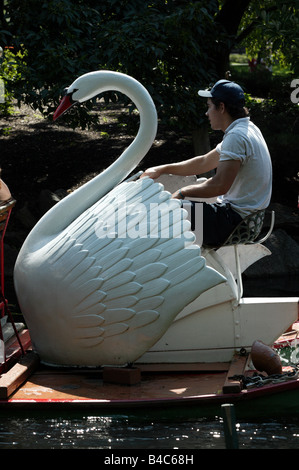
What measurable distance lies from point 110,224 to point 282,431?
1.78 m

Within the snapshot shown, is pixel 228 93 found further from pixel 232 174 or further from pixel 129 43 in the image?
pixel 129 43

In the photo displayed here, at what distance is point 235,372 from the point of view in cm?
554

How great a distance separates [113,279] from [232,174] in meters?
1.14

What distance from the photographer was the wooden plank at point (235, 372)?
17.3 ft

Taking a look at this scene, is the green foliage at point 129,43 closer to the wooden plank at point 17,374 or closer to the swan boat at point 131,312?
the swan boat at point 131,312

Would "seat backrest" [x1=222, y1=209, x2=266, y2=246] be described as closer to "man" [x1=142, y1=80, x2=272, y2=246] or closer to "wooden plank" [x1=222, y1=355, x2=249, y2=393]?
"man" [x1=142, y1=80, x2=272, y2=246]

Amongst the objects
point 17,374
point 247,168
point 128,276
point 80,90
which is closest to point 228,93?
point 247,168

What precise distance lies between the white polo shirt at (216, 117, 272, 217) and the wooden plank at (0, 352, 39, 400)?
1.82 meters

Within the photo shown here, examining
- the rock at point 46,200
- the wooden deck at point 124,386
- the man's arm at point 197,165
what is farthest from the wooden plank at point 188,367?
the rock at point 46,200

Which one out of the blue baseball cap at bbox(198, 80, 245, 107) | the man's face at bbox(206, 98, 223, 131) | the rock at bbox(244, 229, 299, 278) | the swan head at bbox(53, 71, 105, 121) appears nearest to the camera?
the blue baseball cap at bbox(198, 80, 245, 107)

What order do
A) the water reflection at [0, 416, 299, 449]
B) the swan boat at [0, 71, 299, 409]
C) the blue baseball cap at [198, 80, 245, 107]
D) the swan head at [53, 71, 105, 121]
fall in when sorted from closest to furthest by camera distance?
the water reflection at [0, 416, 299, 449] < the swan boat at [0, 71, 299, 409] < the blue baseball cap at [198, 80, 245, 107] < the swan head at [53, 71, 105, 121]

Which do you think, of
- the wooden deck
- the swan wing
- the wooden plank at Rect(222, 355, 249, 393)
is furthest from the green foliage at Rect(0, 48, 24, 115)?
the wooden plank at Rect(222, 355, 249, 393)

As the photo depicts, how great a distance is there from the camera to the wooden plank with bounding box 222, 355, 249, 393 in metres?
5.27
